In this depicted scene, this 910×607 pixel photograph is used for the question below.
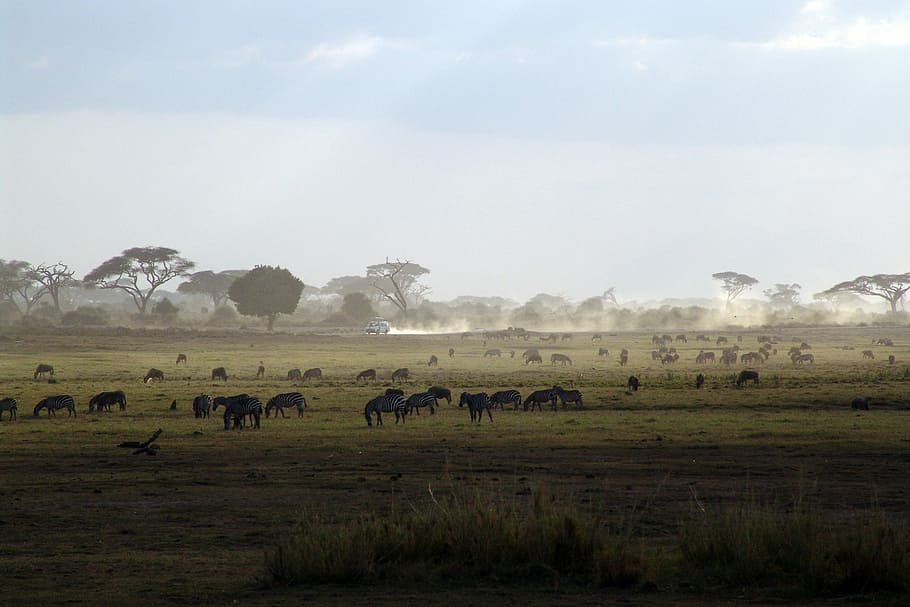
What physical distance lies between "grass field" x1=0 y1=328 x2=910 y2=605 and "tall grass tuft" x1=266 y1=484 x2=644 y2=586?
0.17 m

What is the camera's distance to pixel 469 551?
1097cm

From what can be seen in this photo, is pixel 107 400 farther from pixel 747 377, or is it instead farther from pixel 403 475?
pixel 747 377

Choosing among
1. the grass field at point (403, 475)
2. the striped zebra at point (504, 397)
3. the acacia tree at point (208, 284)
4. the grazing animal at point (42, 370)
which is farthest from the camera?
the acacia tree at point (208, 284)

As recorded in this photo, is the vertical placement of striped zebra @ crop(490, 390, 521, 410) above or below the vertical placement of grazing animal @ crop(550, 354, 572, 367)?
below

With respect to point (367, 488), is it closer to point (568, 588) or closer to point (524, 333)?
point (568, 588)

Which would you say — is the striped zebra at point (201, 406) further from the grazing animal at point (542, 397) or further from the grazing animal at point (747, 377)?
the grazing animal at point (747, 377)

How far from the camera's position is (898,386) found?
123 feet

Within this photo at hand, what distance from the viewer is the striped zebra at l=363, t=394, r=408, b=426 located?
89.4ft

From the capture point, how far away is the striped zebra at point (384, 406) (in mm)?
27250

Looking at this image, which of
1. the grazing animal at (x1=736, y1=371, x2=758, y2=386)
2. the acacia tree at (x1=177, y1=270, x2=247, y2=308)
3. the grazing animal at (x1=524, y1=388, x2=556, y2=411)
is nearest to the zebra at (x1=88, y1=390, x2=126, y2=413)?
the grazing animal at (x1=524, y1=388, x2=556, y2=411)

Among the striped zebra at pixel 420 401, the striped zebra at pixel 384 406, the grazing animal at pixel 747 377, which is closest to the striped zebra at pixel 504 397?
the striped zebra at pixel 420 401

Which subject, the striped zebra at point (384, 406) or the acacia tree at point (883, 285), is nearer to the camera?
the striped zebra at point (384, 406)

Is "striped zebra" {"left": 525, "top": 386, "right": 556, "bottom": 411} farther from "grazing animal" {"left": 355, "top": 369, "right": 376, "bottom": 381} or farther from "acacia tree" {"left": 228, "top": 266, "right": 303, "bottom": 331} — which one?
"acacia tree" {"left": 228, "top": 266, "right": 303, "bottom": 331}

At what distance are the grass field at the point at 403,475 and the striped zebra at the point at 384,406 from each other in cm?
37
